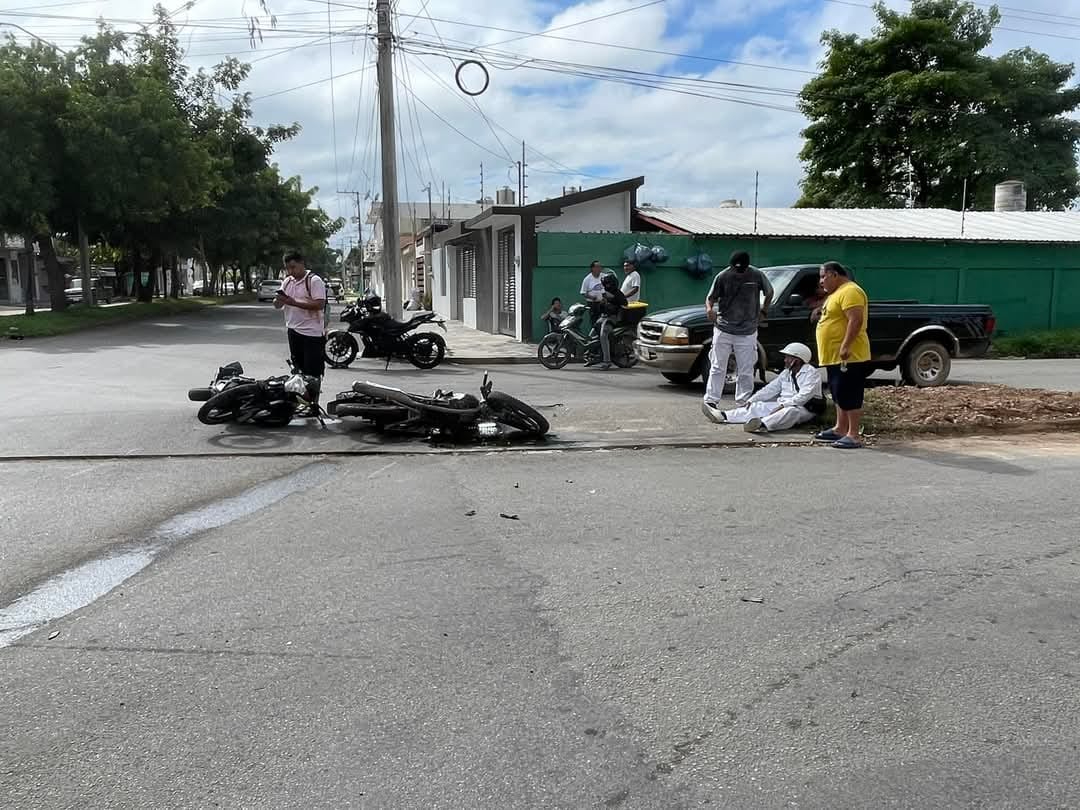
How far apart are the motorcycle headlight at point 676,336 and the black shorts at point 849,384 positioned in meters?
3.93

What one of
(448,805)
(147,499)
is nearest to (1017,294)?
(147,499)

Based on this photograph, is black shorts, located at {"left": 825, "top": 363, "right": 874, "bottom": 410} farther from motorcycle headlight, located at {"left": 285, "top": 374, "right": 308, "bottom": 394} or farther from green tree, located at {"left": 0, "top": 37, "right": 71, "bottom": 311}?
green tree, located at {"left": 0, "top": 37, "right": 71, "bottom": 311}

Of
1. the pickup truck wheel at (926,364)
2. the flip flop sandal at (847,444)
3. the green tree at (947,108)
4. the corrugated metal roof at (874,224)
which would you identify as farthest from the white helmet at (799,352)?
the green tree at (947,108)

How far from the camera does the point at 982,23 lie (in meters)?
39.0

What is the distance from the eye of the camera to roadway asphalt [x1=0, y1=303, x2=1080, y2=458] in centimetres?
817

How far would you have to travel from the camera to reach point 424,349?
14.9 meters

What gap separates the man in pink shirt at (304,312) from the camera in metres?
9.43

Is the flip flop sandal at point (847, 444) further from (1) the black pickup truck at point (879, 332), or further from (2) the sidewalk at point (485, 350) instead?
(2) the sidewalk at point (485, 350)

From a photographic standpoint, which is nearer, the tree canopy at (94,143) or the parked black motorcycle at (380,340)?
the parked black motorcycle at (380,340)

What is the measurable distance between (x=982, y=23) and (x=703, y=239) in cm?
2807

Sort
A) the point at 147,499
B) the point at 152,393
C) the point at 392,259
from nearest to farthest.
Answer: the point at 147,499 → the point at 152,393 → the point at 392,259

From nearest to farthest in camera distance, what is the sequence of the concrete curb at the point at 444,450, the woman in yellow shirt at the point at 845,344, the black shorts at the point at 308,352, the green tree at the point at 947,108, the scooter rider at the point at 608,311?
the concrete curb at the point at 444,450, the woman in yellow shirt at the point at 845,344, the black shorts at the point at 308,352, the scooter rider at the point at 608,311, the green tree at the point at 947,108

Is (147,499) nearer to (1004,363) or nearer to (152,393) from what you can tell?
(152,393)

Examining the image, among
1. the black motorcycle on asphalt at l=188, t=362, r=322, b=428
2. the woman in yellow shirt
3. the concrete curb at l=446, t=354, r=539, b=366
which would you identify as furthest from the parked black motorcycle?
the woman in yellow shirt
